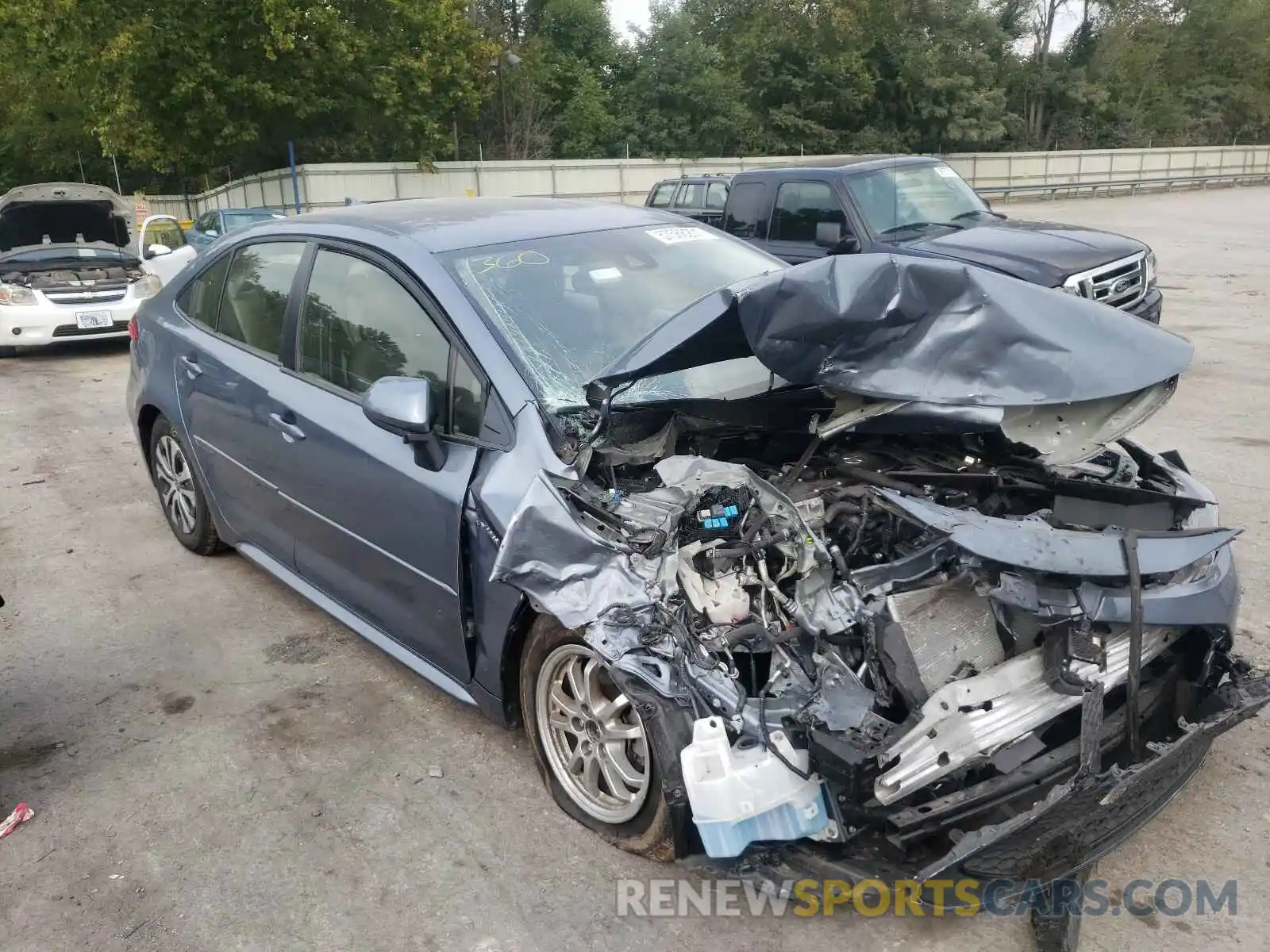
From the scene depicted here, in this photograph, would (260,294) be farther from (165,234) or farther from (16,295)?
(165,234)

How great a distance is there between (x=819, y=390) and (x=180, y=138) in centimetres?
2697

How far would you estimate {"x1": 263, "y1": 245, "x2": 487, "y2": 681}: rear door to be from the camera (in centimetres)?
328

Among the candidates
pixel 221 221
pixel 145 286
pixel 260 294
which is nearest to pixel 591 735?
pixel 260 294

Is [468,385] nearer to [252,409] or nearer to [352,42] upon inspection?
[252,409]

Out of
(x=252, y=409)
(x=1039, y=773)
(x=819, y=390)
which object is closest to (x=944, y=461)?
(x=819, y=390)

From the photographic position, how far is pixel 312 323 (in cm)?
400

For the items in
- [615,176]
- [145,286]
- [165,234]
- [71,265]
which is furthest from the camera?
[615,176]

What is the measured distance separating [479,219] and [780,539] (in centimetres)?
203

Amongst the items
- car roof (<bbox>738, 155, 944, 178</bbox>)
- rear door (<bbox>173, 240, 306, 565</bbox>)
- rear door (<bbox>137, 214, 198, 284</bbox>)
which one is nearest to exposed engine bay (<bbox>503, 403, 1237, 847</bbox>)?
rear door (<bbox>173, 240, 306, 565</bbox>)

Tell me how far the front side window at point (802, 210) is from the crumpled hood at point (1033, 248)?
0.99m

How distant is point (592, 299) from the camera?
12.2 feet

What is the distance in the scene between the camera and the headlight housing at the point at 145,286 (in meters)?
11.9

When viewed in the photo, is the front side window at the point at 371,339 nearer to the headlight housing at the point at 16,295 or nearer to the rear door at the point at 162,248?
the rear door at the point at 162,248

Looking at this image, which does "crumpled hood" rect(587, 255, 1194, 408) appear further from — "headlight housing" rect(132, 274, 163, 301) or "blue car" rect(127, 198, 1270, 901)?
"headlight housing" rect(132, 274, 163, 301)
